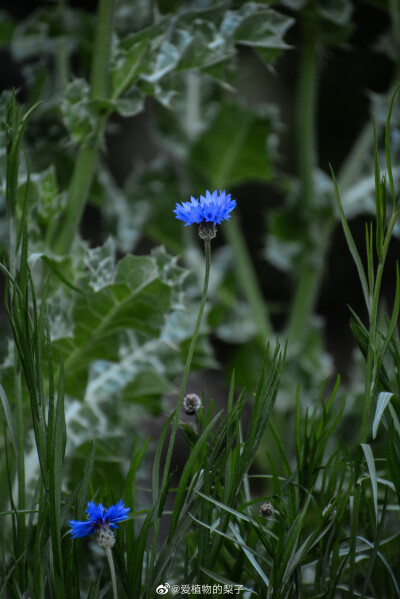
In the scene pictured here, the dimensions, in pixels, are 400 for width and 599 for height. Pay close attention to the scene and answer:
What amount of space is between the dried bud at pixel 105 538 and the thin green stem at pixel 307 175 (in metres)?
0.64

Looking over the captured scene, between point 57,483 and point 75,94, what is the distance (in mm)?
381

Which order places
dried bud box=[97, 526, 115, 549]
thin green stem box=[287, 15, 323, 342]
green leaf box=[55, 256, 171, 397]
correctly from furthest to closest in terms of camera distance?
thin green stem box=[287, 15, 323, 342] → green leaf box=[55, 256, 171, 397] → dried bud box=[97, 526, 115, 549]

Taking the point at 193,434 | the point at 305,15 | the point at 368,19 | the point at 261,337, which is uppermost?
the point at 368,19

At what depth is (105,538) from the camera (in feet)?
0.95

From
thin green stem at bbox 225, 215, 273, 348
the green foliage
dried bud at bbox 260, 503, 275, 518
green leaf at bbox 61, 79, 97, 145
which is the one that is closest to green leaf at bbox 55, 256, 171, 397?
the green foliage

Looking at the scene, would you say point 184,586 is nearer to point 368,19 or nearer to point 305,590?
point 305,590

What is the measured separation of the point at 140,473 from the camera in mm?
682

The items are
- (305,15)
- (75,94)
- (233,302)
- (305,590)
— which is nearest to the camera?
(305,590)

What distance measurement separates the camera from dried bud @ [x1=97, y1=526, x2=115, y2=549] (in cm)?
29

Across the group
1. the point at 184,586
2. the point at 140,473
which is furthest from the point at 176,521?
the point at 140,473

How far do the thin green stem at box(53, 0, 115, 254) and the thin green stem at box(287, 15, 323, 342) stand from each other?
0.35 meters

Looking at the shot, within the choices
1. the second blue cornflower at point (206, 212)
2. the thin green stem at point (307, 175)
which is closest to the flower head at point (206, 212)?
the second blue cornflower at point (206, 212)

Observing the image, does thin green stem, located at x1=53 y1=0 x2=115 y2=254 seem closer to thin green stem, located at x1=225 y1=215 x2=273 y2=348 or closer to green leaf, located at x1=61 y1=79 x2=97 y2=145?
green leaf, located at x1=61 y1=79 x2=97 y2=145

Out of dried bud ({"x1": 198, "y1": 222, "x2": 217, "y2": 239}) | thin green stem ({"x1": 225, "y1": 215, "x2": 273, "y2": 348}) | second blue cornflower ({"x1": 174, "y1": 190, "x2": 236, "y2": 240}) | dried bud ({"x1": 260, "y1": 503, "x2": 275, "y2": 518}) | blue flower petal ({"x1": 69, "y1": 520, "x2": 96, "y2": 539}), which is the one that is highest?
thin green stem ({"x1": 225, "y1": 215, "x2": 273, "y2": 348})
